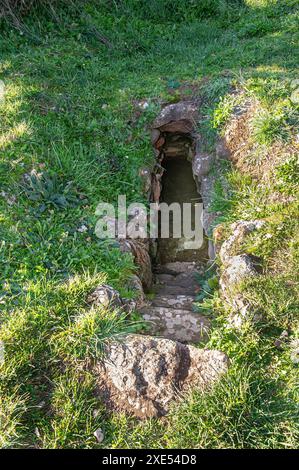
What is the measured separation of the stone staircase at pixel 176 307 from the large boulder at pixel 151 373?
0.39 m

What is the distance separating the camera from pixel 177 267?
4.88 m

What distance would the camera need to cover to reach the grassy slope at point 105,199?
254cm

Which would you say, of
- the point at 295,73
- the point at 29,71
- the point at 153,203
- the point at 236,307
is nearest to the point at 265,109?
the point at 295,73

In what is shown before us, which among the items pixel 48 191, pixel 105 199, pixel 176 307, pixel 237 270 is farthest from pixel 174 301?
pixel 48 191

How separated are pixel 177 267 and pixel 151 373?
2239 mm

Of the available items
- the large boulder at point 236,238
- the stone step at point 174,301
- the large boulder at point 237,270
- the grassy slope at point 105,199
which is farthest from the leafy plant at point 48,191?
the large boulder at point 237,270

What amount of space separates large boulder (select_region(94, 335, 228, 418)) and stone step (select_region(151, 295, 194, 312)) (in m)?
0.86

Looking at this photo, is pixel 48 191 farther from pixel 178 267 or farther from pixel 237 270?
pixel 237 270

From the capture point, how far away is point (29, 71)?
5.47 metres

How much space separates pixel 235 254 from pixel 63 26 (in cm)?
539

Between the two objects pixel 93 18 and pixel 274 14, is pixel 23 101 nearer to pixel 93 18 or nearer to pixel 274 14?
pixel 93 18

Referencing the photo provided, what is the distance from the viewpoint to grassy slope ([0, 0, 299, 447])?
254cm

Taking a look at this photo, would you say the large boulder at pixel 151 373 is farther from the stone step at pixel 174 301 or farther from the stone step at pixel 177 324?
the stone step at pixel 174 301

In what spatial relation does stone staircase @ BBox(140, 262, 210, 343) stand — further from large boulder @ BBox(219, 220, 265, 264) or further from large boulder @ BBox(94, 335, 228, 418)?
large boulder @ BBox(219, 220, 265, 264)
